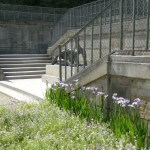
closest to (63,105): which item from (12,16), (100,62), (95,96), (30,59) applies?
(95,96)

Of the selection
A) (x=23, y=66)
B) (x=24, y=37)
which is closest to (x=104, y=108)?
(x=23, y=66)

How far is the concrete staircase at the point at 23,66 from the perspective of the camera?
13.8 meters

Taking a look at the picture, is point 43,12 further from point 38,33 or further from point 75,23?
point 75,23

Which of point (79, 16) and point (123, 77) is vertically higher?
point (79, 16)

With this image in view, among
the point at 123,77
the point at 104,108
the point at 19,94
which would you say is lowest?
the point at 19,94

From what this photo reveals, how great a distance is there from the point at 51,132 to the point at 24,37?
566 inches

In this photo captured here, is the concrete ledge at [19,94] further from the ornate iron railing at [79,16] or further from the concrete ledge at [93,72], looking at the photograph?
the ornate iron railing at [79,16]

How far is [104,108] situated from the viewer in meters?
5.88

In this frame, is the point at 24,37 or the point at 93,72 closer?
the point at 93,72

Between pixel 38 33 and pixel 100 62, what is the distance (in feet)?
44.7

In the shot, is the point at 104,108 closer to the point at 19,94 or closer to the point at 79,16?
the point at 19,94

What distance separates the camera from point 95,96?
246 inches

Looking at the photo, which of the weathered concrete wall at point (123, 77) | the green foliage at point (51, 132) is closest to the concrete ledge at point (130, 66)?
the weathered concrete wall at point (123, 77)

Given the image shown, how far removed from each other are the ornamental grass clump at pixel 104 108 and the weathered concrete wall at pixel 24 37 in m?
11.9
